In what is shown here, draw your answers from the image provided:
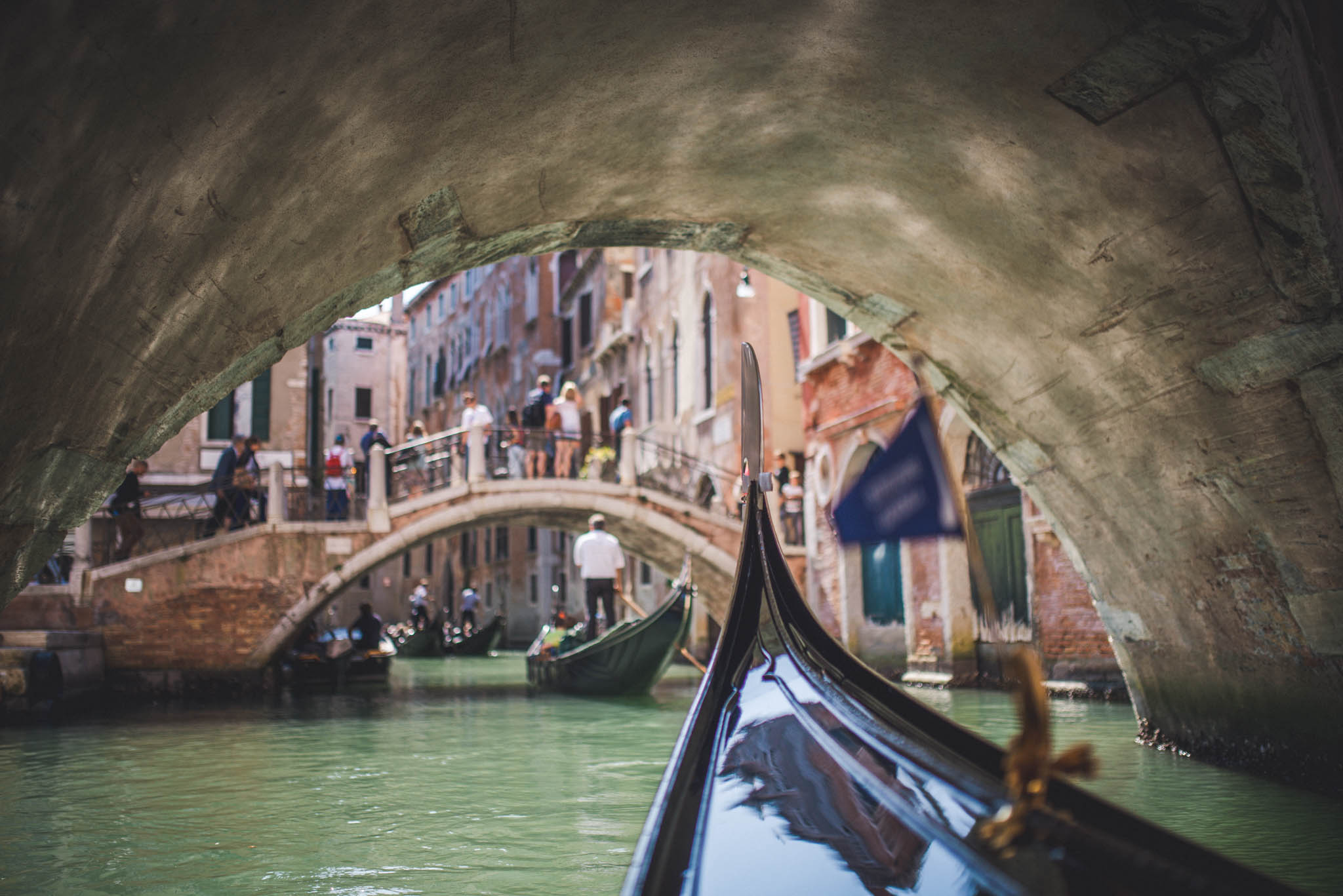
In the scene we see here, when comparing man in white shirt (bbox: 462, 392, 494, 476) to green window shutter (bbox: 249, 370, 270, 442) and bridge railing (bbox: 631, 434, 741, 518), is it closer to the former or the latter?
bridge railing (bbox: 631, 434, 741, 518)

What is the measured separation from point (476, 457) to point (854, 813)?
7.86 meters

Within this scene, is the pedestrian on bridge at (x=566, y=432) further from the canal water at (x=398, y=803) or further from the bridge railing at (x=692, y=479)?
the canal water at (x=398, y=803)

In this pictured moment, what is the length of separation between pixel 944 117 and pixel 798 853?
175 centimetres

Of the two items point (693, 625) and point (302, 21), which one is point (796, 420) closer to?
Answer: point (693, 625)

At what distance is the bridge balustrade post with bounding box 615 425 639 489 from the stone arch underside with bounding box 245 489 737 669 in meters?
0.15

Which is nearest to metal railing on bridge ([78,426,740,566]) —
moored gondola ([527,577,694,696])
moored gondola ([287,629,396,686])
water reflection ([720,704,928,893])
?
moored gondola ([287,629,396,686])

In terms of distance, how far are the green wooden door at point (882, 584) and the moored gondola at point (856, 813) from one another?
5.75 metres

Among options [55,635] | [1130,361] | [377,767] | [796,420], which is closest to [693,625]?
[796,420]

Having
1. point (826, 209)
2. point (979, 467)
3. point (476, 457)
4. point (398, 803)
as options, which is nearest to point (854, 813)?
point (826, 209)

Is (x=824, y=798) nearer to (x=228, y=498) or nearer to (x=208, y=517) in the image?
(x=228, y=498)

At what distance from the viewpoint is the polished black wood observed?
1.26 metres

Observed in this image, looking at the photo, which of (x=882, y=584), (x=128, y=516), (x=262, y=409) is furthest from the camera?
(x=262, y=409)

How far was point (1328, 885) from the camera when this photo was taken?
2.30 meters

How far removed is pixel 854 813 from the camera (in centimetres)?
180
